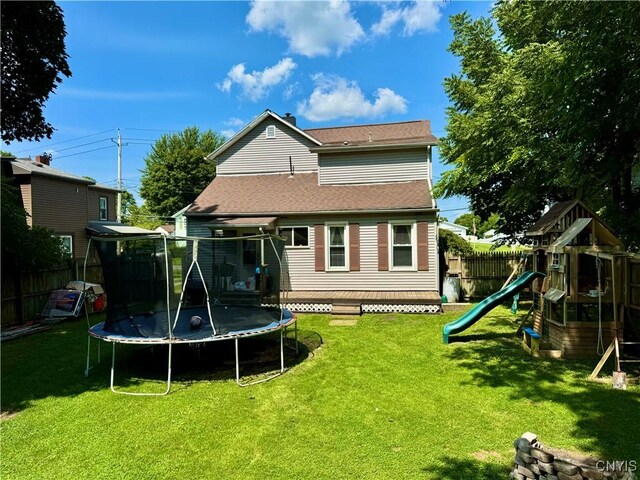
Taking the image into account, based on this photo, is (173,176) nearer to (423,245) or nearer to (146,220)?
(146,220)

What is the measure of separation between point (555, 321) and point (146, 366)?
829 cm

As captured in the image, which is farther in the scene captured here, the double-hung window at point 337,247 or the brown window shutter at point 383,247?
the double-hung window at point 337,247

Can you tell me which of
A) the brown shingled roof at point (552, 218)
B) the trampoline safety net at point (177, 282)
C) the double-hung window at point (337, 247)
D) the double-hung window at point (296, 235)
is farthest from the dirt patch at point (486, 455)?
the double-hung window at point (296, 235)

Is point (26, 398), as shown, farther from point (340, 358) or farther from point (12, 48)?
point (12, 48)

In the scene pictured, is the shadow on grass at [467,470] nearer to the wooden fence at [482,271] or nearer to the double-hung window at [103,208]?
the wooden fence at [482,271]

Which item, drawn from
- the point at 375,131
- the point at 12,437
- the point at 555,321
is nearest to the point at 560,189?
the point at 555,321

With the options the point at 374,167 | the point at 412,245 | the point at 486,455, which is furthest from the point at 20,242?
the point at 486,455

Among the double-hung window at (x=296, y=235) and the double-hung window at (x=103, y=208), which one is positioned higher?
the double-hung window at (x=103, y=208)

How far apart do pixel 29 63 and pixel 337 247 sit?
35.2 feet

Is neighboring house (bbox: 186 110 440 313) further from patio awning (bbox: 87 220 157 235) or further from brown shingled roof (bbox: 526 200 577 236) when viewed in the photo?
patio awning (bbox: 87 220 157 235)

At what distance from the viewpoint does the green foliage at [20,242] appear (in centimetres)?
1033

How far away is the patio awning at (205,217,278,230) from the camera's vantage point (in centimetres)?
1303

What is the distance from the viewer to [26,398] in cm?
591

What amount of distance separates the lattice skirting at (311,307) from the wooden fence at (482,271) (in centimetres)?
509
